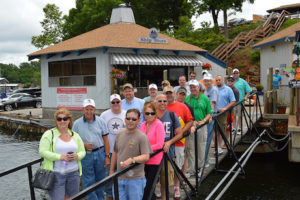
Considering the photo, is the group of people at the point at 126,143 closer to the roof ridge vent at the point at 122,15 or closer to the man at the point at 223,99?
the man at the point at 223,99

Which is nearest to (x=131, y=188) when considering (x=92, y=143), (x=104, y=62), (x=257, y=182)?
(x=92, y=143)

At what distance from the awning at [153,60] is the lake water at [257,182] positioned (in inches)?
280

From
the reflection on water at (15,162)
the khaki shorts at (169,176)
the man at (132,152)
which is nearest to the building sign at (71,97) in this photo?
the reflection on water at (15,162)

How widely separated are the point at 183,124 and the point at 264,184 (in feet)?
22.9

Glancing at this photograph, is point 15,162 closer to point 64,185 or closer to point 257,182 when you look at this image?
point 257,182

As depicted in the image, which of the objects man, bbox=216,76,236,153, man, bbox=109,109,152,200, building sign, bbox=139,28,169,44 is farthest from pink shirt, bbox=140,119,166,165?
building sign, bbox=139,28,169,44

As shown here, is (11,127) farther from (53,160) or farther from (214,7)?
(214,7)

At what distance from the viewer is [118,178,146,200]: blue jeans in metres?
3.73

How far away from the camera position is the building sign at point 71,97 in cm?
1750

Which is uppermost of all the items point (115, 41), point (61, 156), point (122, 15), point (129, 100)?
point (122, 15)

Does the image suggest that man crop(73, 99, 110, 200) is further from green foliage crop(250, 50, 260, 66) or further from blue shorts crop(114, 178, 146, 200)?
green foliage crop(250, 50, 260, 66)

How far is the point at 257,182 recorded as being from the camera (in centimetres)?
1069

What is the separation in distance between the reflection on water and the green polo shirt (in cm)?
669

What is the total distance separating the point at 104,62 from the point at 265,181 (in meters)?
10.1
